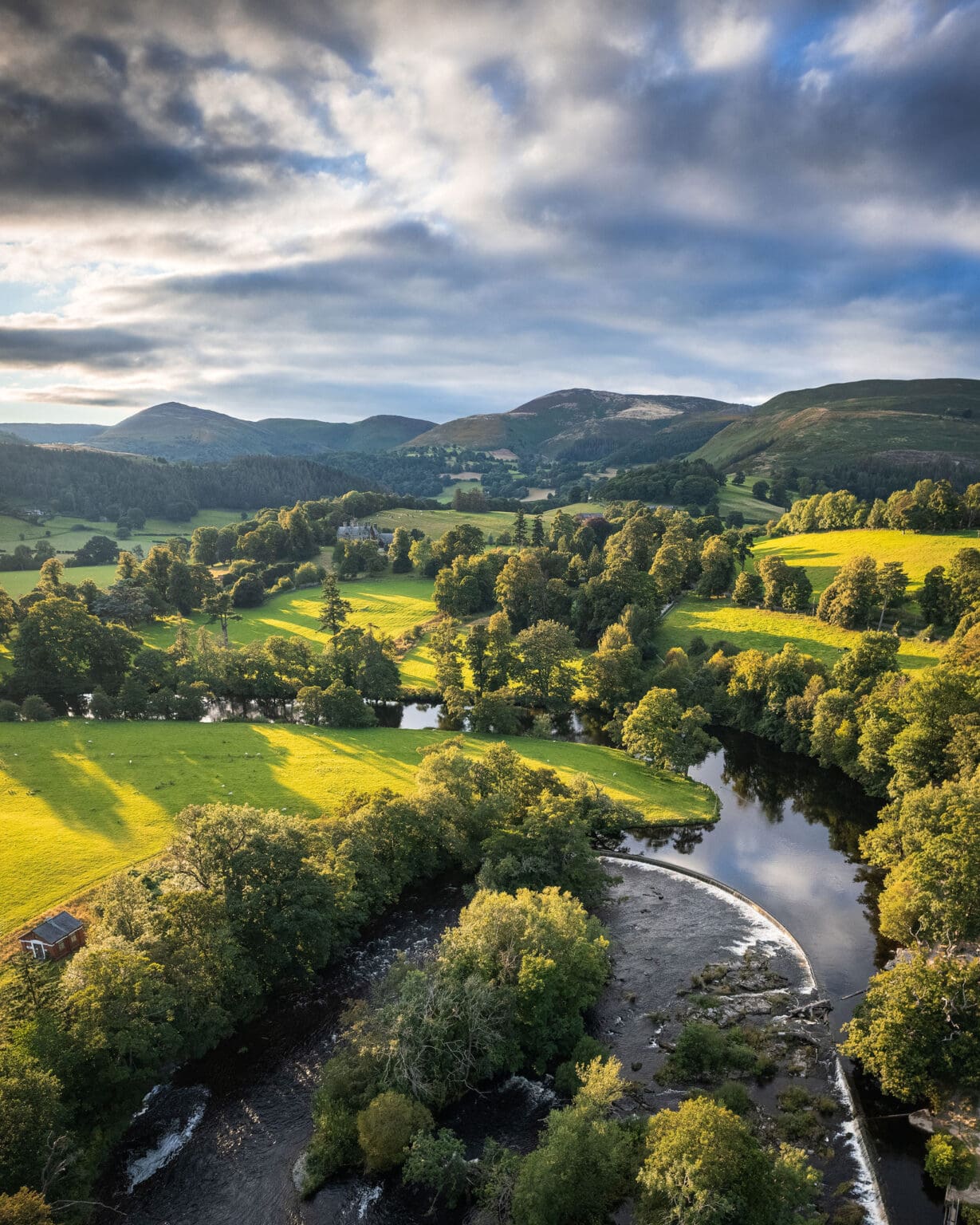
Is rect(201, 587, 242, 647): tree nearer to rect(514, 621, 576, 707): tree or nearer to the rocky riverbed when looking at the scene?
rect(514, 621, 576, 707): tree

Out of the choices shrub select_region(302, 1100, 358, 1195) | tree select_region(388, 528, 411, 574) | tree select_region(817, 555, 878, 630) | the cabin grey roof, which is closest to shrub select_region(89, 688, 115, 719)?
the cabin grey roof

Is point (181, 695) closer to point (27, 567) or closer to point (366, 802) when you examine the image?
point (366, 802)

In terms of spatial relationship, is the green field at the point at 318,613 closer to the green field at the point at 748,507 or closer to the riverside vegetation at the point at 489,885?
the riverside vegetation at the point at 489,885

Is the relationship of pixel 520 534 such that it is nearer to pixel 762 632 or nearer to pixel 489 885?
pixel 762 632

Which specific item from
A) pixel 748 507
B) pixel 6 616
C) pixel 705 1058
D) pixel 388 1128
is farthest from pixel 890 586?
pixel 6 616

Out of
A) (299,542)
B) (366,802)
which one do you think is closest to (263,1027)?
(366,802)
